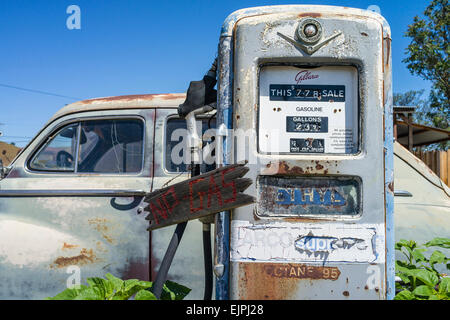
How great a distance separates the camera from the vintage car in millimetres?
2814

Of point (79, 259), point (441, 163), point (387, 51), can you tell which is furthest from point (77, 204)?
point (441, 163)

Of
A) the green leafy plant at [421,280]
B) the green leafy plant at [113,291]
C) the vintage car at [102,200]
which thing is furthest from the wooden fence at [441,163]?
the green leafy plant at [113,291]

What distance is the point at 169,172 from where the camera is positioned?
3049 mm

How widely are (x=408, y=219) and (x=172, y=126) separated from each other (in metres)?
1.84

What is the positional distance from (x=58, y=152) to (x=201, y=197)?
1639mm

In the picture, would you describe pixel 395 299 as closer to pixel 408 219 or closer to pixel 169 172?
pixel 408 219

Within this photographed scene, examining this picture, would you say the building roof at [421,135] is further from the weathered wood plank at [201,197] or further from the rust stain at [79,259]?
the weathered wood plank at [201,197]

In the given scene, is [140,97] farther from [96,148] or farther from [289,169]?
[289,169]

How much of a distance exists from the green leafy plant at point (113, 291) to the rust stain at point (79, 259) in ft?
2.48

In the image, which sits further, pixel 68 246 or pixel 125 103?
pixel 125 103

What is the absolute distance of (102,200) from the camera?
9.57ft

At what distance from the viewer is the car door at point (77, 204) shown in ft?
9.21
